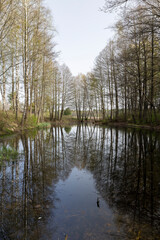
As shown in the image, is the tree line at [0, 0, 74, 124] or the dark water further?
the tree line at [0, 0, 74, 124]

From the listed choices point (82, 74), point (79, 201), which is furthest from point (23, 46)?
point (82, 74)

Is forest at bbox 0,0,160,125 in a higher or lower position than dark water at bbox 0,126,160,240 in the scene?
higher

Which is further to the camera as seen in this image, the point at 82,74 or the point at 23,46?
the point at 82,74

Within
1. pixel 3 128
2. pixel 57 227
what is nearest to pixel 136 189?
pixel 57 227

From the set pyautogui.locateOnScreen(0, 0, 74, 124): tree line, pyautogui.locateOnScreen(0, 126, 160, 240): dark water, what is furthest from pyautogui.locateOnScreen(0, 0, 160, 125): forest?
pyautogui.locateOnScreen(0, 126, 160, 240): dark water

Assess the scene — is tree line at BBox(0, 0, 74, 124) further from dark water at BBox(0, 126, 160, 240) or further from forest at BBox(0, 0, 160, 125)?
dark water at BBox(0, 126, 160, 240)

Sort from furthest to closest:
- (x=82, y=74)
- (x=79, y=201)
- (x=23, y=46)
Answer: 1. (x=82, y=74)
2. (x=23, y=46)
3. (x=79, y=201)

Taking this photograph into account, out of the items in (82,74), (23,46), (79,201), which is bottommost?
(79,201)

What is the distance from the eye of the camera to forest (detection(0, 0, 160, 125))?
940 cm

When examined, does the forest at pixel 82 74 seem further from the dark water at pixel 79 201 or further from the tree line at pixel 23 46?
the dark water at pixel 79 201

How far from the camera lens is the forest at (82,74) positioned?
9.40 m

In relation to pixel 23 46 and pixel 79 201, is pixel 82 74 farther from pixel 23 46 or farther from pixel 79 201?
pixel 79 201

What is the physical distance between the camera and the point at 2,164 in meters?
4.71

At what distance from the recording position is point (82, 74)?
42.6m
